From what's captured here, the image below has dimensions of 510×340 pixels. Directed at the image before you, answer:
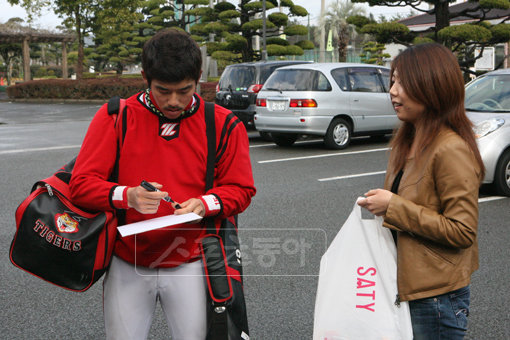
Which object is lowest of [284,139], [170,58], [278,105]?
[284,139]

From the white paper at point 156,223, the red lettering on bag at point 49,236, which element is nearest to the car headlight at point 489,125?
the white paper at point 156,223

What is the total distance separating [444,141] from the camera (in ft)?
6.26

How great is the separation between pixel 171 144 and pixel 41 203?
18.3 inches

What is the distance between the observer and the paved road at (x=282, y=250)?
12.3ft

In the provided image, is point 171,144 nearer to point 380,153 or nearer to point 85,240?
point 85,240

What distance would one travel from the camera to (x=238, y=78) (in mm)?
13836

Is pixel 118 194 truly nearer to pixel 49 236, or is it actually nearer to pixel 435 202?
pixel 49 236

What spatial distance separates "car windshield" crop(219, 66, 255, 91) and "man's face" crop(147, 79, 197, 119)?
11.7 meters

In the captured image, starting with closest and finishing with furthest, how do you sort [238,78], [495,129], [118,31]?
[495,129] < [238,78] < [118,31]

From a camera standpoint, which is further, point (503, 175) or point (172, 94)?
point (503, 175)

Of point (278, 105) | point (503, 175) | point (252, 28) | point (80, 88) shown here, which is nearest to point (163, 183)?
point (503, 175)

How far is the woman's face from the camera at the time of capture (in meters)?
1.99

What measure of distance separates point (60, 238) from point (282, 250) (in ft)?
11.3

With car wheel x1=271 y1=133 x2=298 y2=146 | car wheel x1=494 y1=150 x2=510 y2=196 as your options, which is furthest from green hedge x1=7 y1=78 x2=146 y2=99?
car wheel x1=494 y1=150 x2=510 y2=196
